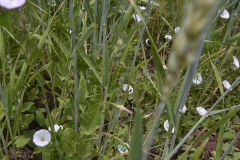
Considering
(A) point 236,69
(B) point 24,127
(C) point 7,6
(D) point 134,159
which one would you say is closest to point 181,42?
(D) point 134,159

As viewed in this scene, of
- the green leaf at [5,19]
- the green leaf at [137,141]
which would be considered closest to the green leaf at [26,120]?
the green leaf at [5,19]

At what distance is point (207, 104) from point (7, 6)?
1.23 metres

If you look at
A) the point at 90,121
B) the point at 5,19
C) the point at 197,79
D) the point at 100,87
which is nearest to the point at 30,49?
the point at 5,19

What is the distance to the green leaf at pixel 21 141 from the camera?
3.18 ft

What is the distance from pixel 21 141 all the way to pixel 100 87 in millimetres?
380

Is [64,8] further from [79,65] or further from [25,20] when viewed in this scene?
[25,20]

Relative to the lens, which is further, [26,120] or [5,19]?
[26,120]

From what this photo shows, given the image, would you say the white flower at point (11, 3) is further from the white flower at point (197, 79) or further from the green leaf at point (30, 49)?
the white flower at point (197, 79)

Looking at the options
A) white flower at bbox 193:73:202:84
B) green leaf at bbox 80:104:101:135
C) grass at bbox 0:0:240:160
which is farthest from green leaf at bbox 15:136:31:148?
white flower at bbox 193:73:202:84

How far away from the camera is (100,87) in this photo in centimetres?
107

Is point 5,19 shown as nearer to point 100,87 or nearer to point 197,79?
point 100,87

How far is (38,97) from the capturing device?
1194mm

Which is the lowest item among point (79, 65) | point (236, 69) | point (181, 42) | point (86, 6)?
point (236, 69)

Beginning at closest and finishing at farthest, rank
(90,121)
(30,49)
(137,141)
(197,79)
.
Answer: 1. (137,141)
2. (30,49)
3. (90,121)
4. (197,79)
